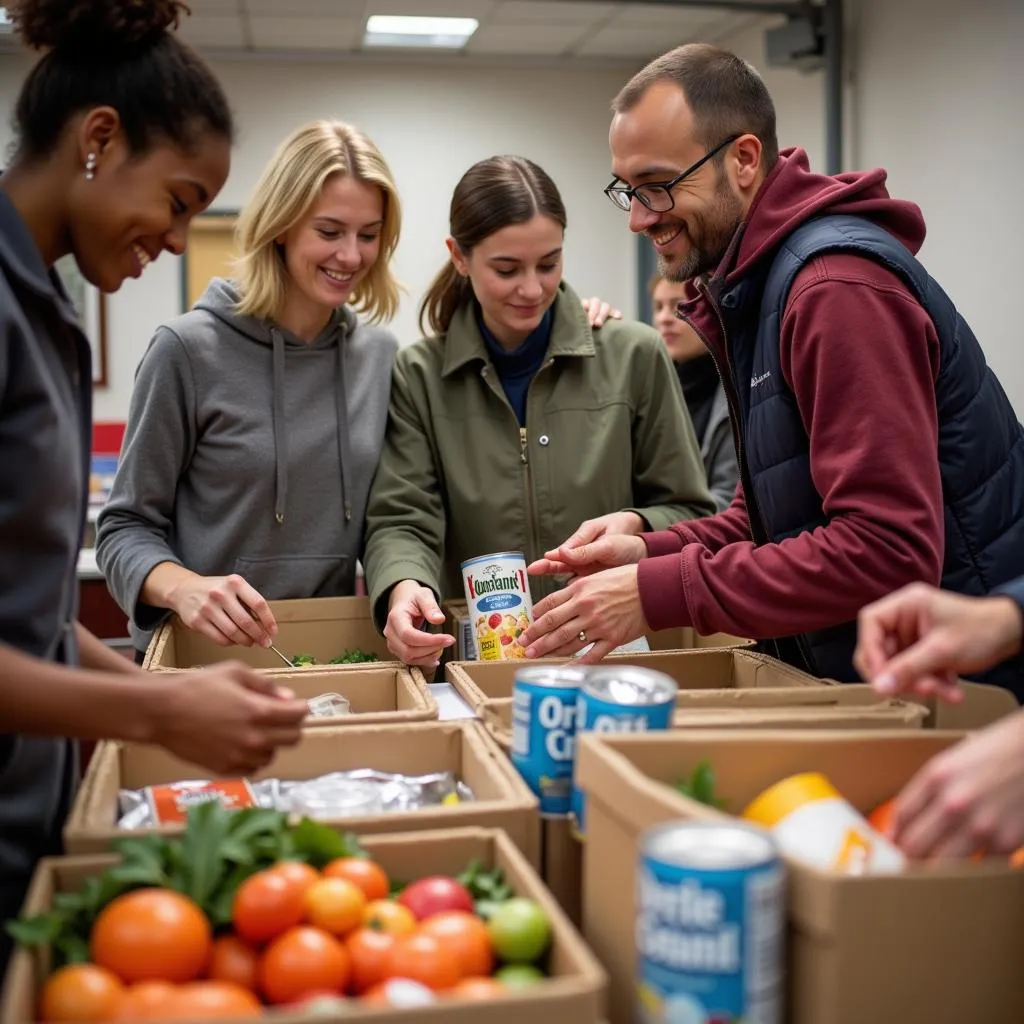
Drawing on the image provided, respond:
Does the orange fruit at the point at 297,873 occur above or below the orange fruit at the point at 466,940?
above

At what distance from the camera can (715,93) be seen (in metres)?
1.79

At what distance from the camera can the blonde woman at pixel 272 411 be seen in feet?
7.02

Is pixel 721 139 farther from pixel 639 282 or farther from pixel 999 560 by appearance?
pixel 639 282

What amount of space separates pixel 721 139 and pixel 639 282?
192 inches

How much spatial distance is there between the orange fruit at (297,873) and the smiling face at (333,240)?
141cm

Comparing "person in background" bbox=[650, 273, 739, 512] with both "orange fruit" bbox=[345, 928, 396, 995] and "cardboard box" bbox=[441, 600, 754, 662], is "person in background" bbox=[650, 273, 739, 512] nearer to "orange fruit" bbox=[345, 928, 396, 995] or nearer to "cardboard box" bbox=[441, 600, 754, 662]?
"cardboard box" bbox=[441, 600, 754, 662]

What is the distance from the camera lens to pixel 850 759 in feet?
3.75

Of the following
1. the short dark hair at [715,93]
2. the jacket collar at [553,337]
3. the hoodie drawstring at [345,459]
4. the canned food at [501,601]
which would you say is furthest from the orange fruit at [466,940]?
the jacket collar at [553,337]

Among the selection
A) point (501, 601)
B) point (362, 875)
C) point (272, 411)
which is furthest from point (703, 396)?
point (362, 875)

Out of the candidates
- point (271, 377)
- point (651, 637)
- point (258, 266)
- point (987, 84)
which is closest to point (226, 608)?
point (271, 377)

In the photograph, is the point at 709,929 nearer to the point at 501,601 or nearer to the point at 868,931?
the point at 868,931

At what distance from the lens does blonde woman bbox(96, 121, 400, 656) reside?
214cm

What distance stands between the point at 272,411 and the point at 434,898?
1.37m

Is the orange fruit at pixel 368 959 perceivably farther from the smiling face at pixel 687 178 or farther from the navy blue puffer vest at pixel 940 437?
the smiling face at pixel 687 178
